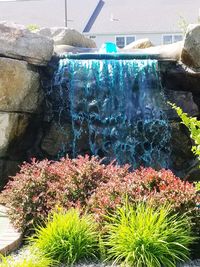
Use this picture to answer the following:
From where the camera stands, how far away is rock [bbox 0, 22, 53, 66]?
27.1 ft

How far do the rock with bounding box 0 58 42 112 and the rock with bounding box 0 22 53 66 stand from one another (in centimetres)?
15

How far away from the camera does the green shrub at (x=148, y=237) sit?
4.36 metres

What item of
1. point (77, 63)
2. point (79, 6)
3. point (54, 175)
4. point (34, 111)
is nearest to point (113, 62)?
point (77, 63)

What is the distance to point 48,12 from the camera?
A: 34.3m

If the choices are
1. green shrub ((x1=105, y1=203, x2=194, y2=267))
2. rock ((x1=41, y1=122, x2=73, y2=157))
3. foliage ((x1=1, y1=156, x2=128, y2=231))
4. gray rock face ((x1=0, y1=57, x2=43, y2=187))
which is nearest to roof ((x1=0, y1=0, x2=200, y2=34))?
rock ((x1=41, y1=122, x2=73, y2=157))

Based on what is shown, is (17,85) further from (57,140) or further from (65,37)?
(65,37)

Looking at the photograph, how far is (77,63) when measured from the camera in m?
8.95

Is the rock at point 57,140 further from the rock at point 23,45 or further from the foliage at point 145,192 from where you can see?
the foliage at point 145,192

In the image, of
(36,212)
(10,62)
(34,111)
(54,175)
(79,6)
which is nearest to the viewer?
(36,212)

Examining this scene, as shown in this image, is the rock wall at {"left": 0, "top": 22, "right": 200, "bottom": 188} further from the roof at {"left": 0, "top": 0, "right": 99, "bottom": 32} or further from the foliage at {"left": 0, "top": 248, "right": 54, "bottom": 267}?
the roof at {"left": 0, "top": 0, "right": 99, "bottom": 32}

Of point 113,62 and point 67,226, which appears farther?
point 113,62

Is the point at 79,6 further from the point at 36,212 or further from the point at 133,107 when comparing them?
the point at 36,212

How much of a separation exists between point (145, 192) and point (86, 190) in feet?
2.65

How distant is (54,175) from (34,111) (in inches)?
121
